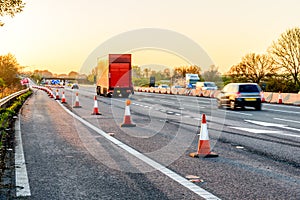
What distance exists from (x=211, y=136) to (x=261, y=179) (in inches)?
205

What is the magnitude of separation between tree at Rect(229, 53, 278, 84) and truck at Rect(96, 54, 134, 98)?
3674 cm

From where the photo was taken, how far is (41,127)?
13.8m

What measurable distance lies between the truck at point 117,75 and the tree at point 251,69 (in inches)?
Result: 1446

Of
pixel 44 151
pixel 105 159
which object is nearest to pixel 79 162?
pixel 105 159

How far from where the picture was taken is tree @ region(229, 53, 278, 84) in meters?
73.4

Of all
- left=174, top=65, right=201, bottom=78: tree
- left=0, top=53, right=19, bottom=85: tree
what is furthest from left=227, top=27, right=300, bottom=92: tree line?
left=174, top=65, right=201, bottom=78: tree

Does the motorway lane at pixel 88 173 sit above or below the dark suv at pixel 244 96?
below

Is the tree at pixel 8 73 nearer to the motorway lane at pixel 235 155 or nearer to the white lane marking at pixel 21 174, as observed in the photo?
the motorway lane at pixel 235 155

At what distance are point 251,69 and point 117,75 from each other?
137 ft

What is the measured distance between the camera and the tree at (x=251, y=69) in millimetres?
73438

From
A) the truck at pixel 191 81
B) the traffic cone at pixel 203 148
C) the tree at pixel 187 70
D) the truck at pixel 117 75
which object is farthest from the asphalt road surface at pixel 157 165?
the tree at pixel 187 70

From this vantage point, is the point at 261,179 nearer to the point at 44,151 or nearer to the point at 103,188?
the point at 103,188

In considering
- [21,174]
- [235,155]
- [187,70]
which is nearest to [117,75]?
[235,155]

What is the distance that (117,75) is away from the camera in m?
40.6
